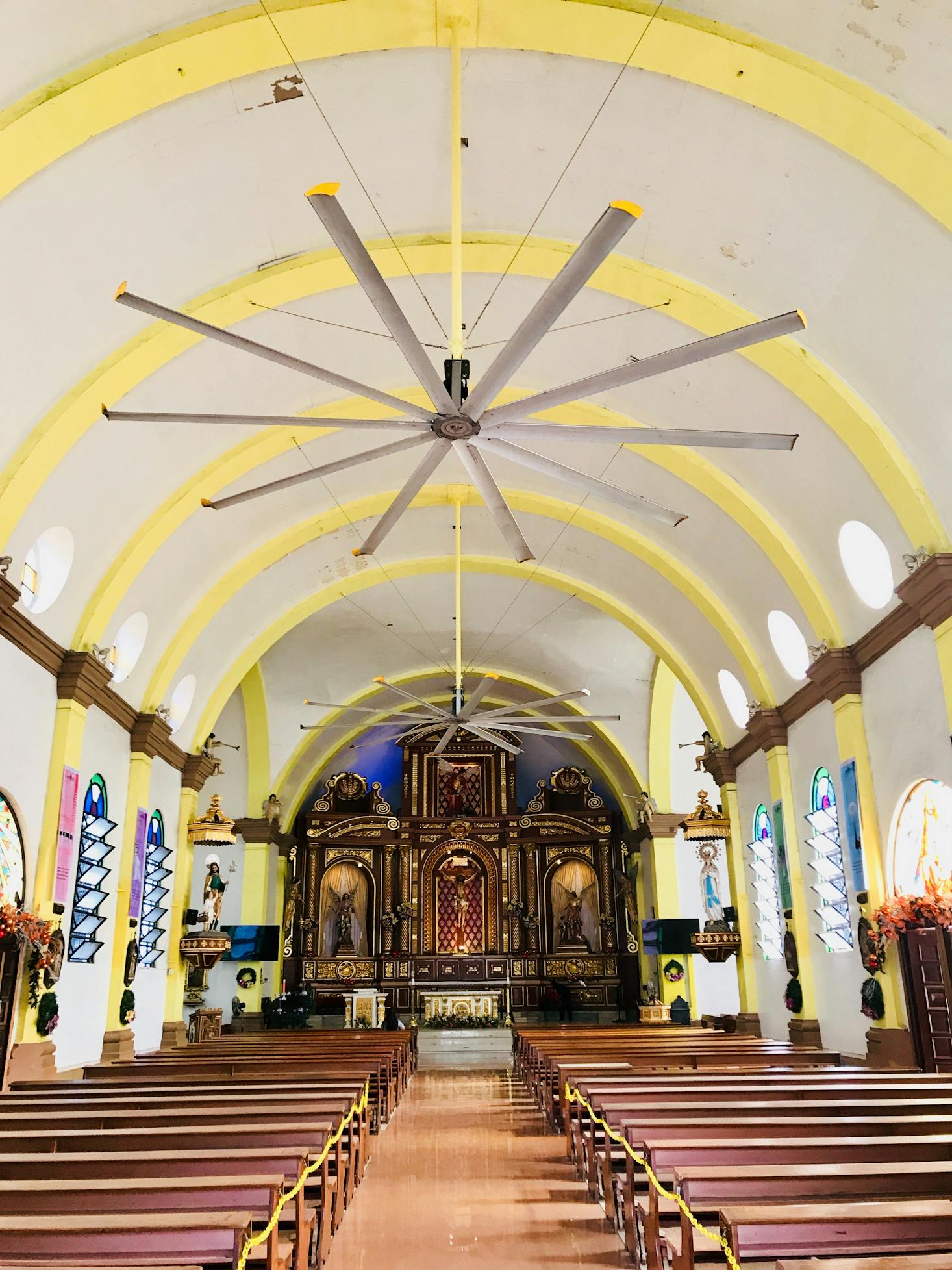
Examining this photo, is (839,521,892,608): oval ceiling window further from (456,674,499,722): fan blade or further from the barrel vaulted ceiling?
(456,674,499,722): fan blade

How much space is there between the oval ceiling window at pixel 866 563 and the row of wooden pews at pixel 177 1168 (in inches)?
291

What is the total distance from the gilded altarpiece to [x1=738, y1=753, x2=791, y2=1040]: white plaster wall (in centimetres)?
1028

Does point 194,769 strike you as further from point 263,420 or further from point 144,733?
point 263,420

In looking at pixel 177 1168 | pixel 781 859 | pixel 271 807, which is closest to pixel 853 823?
pixel 781 859

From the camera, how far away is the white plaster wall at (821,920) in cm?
1187

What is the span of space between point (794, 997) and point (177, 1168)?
410 inches

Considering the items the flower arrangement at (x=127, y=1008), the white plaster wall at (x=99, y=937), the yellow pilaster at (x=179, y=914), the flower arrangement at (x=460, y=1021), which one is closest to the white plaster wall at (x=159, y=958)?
the yellow pilaster at (x=179, y=914)

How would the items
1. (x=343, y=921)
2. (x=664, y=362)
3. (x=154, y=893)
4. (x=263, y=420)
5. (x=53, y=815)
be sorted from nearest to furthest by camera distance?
(x=664, y=362)
(x=263, y=420)
(x=53, y=815)
(x=154, y=893)
(x=343, y=921)

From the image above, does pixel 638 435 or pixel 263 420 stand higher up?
pixel 263 420

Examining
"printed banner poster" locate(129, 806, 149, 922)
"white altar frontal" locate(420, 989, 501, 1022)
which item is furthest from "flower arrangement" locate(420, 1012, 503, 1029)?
"printed banner poster" locate(129, 806, 149, 922)

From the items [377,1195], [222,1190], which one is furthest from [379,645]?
[222,1190]

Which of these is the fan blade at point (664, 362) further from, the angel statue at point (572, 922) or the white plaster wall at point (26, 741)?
the angel statue at point (572, 922)

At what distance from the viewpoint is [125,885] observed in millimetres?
13383

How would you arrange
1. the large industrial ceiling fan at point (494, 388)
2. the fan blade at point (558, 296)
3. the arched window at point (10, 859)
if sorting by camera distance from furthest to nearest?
the arched window at point (10, 859) → the large industrial ceiling fan at point (494, 388) → the fan blade at point (558, 296)
